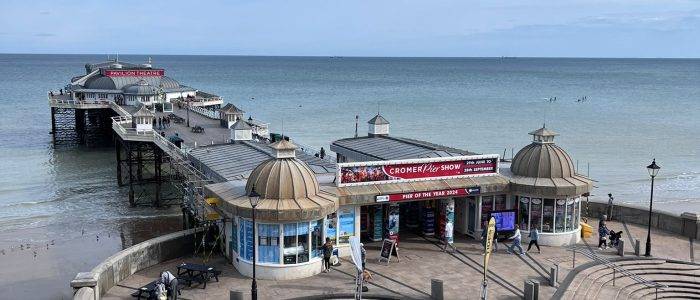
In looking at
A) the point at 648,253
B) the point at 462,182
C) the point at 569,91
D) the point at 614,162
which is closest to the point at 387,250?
the point at 462,182

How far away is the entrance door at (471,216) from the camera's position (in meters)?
23.0

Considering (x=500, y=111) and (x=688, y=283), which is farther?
(x=500, y=111)

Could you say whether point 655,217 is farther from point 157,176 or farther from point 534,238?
point 157,176

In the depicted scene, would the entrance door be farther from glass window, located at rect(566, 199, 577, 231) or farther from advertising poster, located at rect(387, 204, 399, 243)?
glass window, located at rect(566, 199, 577, 231)

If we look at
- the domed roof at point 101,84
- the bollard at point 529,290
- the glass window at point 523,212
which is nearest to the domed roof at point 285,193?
the bollard at point 529,290

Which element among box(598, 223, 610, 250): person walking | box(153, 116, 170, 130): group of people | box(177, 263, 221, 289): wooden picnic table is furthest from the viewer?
box(153, 116, 170, 130): group of people

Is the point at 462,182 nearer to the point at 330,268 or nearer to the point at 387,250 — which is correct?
the point at 387,250

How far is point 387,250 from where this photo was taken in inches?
798

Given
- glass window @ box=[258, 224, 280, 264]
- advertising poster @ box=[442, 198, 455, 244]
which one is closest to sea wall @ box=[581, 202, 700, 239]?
advertising poster @ box=[442, 198, 455, 244]

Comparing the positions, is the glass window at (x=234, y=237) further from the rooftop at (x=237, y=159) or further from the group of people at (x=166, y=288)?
the rooftop at (x=237, y=159)

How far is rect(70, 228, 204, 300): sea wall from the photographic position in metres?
16.6

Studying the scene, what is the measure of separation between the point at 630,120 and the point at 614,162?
32.4 metres

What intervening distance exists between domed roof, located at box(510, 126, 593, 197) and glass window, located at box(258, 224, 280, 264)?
8585mm

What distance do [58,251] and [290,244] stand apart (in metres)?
14.0
